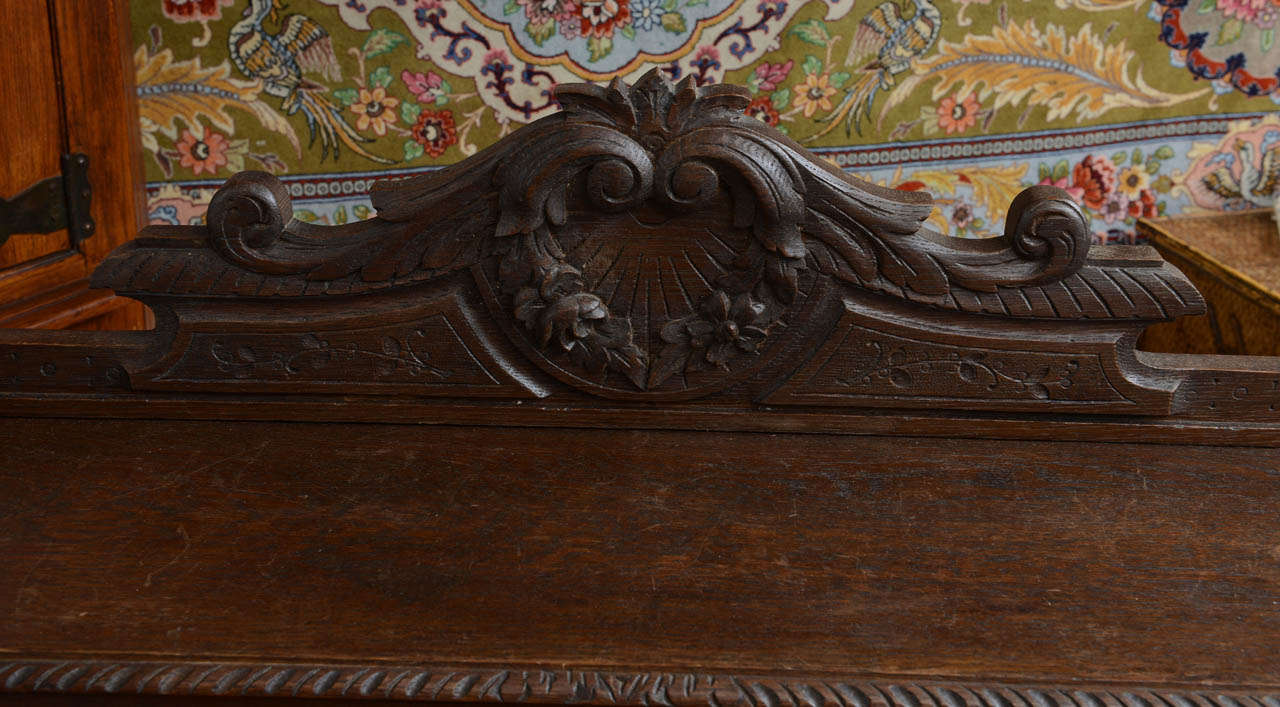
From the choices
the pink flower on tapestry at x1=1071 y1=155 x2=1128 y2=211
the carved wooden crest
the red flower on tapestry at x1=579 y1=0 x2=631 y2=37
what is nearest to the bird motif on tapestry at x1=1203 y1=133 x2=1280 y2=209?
the pink flower on tapestry at x1=1071 y1=155 x2=1128 y2=211

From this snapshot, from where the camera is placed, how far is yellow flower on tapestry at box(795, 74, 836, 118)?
1.54 m

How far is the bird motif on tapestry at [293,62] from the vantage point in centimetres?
150

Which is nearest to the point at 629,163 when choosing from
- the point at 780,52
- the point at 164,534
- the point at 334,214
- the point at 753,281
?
the point at 753,281

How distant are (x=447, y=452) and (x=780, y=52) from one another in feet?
3.08

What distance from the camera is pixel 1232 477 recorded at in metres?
0.78

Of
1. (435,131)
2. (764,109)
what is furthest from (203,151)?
(764,109)

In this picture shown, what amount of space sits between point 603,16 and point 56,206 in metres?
0.78

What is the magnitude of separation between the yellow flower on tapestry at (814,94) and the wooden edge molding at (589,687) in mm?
1088

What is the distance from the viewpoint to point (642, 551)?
721mm

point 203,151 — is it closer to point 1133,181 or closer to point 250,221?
point 250,221

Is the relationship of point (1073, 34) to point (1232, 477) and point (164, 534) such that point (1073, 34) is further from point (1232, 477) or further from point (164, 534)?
point (164, 534)

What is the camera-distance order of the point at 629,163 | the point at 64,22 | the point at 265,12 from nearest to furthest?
the point at 629,163, the point at 64,22, the point at 265,12

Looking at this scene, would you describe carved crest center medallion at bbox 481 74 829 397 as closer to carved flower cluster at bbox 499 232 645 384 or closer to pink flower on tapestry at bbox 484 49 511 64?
carved flower cluster at bbox 499 232 645 384

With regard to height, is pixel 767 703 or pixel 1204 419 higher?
pixel 1204 419
